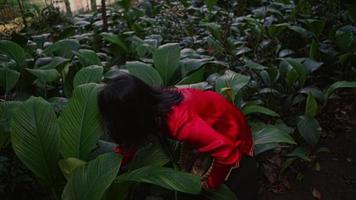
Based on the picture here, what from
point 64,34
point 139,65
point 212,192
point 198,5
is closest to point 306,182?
point 212,192

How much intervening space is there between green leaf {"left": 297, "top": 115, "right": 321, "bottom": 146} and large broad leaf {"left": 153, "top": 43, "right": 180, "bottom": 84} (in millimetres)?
803

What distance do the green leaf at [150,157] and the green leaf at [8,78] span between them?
3.14 feet

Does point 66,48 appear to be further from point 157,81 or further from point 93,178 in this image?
point 93,178

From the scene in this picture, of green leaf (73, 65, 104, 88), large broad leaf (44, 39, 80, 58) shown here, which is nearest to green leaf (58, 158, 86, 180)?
green leaf (73, 65, 104, 88)

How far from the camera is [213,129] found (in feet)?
4.97

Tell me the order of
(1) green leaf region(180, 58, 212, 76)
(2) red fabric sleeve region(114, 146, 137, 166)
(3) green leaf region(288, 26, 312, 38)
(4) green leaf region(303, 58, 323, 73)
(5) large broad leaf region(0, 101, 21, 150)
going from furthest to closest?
(3) green leaf region(288, 26, 312, 38)
(4) green leaf region(303, 58, 323, 73)
(1) green leaf region(180, 58, 212, 76)
(5) large broad leaf region(0, 101, 21, 150)
(2) red fabric sleeve region(114, 146, 137, 166)

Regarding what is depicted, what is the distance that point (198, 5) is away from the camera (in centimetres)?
513

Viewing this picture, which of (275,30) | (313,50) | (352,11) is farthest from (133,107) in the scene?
(352,11)

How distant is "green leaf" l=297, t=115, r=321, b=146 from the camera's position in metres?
2.34

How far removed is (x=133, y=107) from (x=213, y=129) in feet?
0.99

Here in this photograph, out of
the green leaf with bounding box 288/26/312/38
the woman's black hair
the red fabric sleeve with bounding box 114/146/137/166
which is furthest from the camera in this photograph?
the green leaf with bounding box 288/26/312/38

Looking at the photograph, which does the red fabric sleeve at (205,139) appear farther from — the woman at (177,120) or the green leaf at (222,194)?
the green leaf at (222,194)

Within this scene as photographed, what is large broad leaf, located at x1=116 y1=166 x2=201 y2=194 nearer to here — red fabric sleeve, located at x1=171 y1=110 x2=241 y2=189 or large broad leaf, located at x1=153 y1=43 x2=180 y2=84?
red fabric sleeve, located at x1=171 y1=110 x2=241 y2=189

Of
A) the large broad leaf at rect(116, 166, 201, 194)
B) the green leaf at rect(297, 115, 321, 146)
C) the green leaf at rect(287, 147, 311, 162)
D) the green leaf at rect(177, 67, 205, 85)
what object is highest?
the large broad leaf at rect(116, 166, 201, 194)
